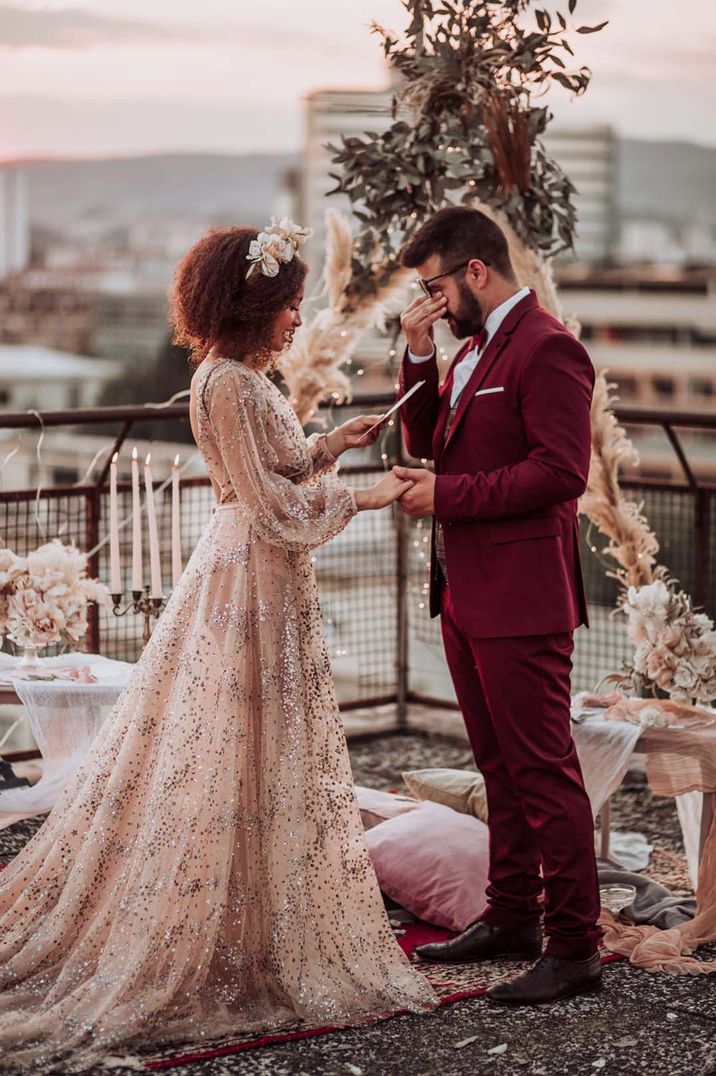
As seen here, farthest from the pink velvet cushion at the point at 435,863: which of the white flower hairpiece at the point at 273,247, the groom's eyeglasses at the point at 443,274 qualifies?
the white flower hairpiece at the point at 273,247

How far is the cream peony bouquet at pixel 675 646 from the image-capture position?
3.96 m

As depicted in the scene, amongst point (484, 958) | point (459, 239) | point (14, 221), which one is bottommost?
point (484, 958)

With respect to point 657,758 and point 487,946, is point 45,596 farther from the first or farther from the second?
point 657,758

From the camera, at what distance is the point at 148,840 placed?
326 cm

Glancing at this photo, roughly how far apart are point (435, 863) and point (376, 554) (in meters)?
2.36

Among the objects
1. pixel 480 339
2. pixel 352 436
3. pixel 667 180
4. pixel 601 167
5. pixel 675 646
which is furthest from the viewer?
pixel 601 167

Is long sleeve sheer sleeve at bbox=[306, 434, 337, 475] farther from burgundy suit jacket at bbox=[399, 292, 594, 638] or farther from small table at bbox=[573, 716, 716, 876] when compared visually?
small table at bbox=[573, 716, 716, 876]

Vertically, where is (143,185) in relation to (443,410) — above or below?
above

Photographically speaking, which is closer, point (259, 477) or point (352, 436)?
point (259, 477)

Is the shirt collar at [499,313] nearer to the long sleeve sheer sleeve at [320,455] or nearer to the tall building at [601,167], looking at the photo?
the long sleeve sheer sleeve at [320,455]

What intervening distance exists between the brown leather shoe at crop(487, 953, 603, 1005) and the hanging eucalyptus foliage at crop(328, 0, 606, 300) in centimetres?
222

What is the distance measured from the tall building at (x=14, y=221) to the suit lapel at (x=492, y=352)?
21.2m

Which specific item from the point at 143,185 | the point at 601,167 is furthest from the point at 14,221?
the point at 601,167

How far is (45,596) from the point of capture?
4.00 meters
